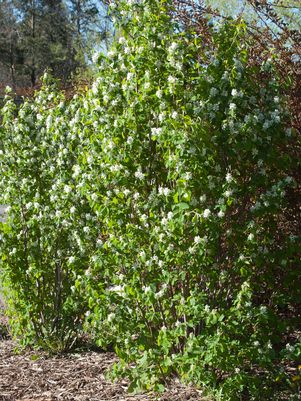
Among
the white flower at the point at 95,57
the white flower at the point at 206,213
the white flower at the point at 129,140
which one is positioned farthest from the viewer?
the white flower at the point at 95,57

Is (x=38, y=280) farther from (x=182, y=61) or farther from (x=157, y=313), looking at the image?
(x=182, y=61)

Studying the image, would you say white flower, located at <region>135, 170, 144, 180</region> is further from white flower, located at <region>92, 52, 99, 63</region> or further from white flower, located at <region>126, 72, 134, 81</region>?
white flower, located at <region>92, 52, 99, 63</region>

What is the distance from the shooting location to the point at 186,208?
3.44m

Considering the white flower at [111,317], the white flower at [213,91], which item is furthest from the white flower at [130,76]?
the white flower at [111,317]

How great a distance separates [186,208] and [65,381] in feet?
5.79

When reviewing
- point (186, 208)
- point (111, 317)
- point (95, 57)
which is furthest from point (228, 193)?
point (95, 57)

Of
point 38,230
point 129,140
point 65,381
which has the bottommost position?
point 65,381

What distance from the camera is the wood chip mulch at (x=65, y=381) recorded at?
4031mm

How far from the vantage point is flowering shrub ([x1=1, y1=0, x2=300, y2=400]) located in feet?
11.7

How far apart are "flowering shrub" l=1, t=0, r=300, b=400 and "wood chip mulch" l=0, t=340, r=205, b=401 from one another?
155mm

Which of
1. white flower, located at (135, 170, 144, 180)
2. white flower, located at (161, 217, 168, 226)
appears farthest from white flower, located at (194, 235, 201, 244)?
white flower, located at (135, 170, 144, 180)

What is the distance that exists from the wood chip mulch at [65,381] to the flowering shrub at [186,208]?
16cm

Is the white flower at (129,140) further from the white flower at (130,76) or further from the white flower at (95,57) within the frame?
the white flower at (95,57)

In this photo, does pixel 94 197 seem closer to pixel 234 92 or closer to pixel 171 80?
pixel 171 80
